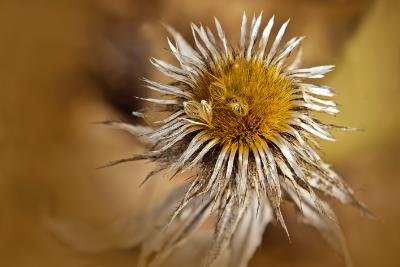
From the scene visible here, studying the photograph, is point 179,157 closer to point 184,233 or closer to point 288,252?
point 184,233

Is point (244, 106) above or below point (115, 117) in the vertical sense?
above

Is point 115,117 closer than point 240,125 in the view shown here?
No

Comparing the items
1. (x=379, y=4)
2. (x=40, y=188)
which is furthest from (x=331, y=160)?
(x=40, y=188)

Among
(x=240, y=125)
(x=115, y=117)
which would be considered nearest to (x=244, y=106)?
(x=240, y=125)

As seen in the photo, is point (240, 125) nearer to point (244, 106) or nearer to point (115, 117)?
point (244, 106)

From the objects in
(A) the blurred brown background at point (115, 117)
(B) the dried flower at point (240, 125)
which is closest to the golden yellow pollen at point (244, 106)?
(B) the dried flower at point (240, 125)
